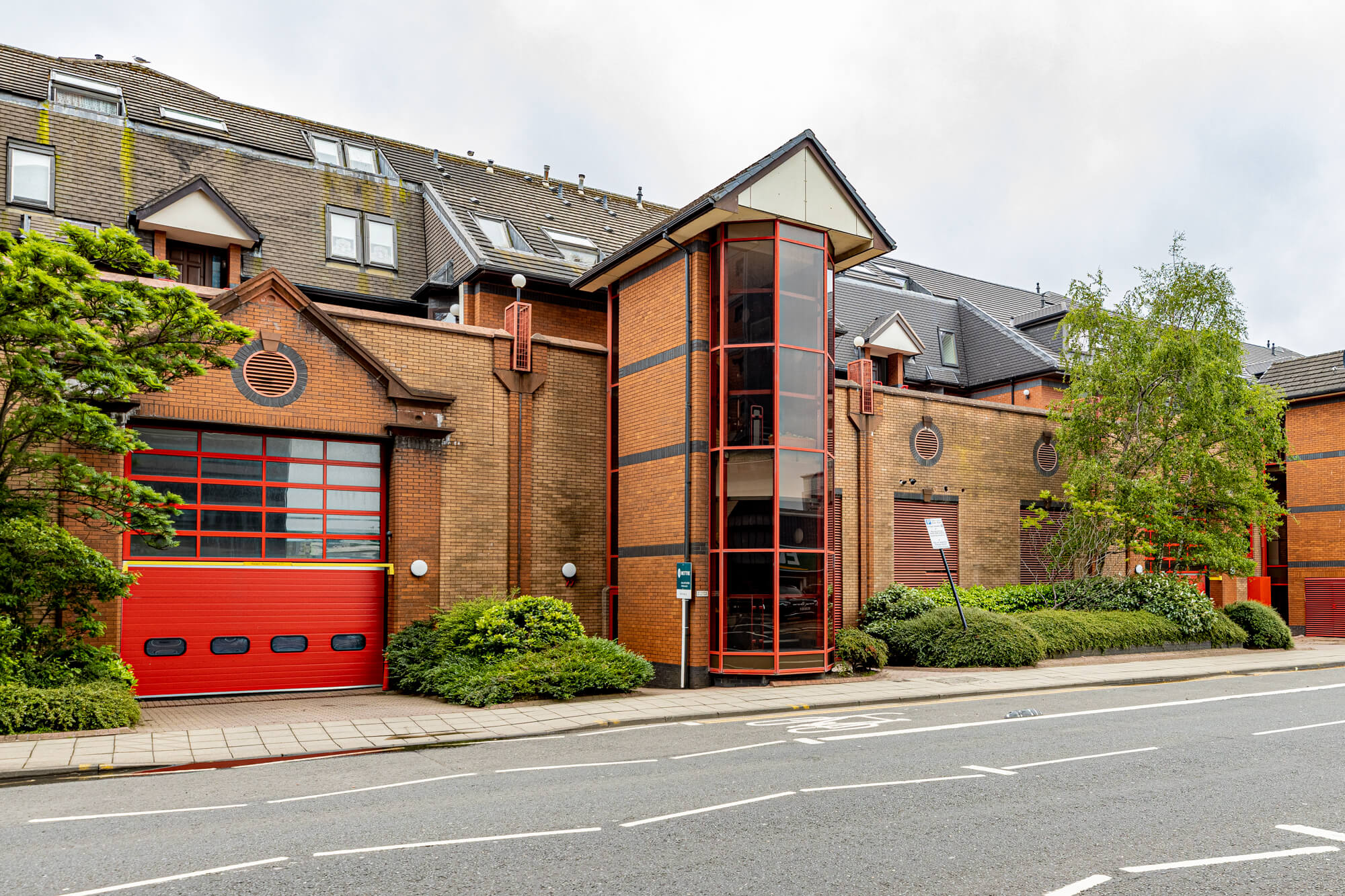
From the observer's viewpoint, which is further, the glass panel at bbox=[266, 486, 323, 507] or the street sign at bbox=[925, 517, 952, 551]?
the street sign at bbox=[925, 517, 952, 551]

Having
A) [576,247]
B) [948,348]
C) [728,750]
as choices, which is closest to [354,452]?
[576,247]

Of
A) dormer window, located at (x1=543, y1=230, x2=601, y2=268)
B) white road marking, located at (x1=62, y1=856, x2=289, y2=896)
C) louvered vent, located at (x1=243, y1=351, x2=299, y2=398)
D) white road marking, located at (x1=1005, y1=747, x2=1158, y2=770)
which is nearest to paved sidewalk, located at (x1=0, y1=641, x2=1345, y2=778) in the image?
white road marking, located at (x1=62, y1=856, x2=289, y2=896)

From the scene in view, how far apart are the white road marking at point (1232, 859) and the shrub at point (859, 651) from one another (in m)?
12.2

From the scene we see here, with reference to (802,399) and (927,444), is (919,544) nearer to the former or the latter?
(927,444)

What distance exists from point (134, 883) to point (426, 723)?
7617mm

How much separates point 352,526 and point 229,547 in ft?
7.07

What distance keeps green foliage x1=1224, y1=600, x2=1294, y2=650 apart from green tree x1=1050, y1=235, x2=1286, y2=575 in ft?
6.68

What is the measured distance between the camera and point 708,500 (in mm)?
18312

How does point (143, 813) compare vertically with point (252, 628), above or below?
below

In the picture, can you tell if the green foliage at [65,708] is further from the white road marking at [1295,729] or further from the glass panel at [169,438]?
the white road marking at [1295,729]

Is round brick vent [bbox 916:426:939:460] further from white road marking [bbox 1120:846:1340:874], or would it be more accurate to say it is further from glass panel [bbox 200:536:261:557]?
white road marking [bbox 1120:846:1340:874]

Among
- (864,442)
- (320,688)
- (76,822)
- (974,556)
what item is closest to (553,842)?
(76,822)

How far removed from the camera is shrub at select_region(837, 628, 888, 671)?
1923 cm

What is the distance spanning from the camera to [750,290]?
61.0 ft
